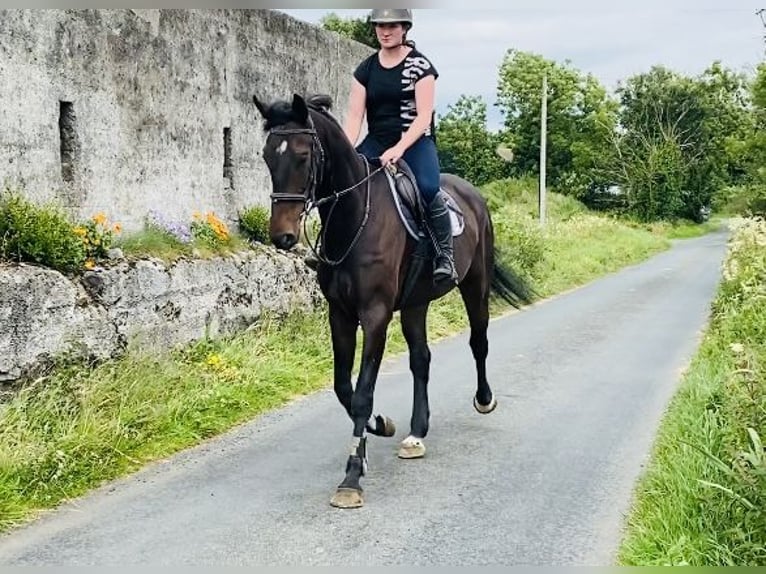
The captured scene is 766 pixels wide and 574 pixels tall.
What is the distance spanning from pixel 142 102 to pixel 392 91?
361 cm

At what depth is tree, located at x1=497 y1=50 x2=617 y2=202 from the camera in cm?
3928

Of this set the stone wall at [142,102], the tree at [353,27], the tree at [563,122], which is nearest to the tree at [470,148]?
the tree at [563,122]

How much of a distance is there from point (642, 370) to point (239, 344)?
4.08 m

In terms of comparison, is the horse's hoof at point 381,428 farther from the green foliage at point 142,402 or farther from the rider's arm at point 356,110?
the rider's arm at point 356,110

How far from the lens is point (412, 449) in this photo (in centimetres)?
630

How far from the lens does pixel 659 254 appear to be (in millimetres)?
28578

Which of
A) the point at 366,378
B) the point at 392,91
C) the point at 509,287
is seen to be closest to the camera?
the point at 366,378

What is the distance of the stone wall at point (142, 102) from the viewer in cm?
722

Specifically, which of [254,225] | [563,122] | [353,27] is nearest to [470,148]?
[563,122]

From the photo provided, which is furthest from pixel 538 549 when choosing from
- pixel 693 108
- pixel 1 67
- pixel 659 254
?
pixel 693 108

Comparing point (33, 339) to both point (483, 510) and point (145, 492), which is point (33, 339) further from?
point (483, 510)

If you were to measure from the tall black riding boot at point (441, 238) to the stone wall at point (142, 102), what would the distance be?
3.27 meters

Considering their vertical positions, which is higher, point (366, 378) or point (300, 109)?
point (300, 109)

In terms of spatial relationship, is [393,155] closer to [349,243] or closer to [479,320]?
[349,243]
